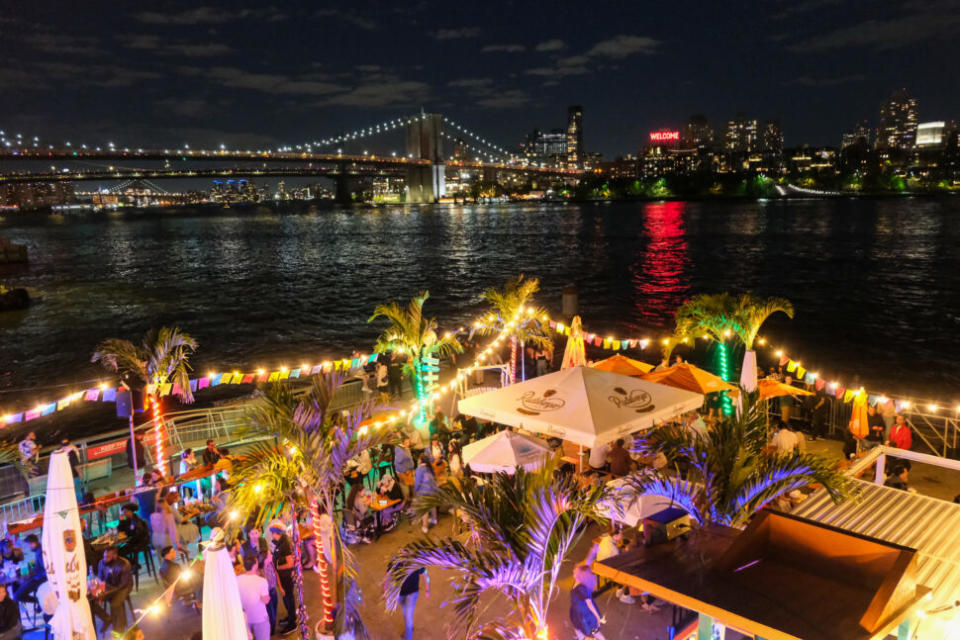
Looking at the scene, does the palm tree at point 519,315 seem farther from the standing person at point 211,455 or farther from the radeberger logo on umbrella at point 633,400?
the standing person at point 211,455

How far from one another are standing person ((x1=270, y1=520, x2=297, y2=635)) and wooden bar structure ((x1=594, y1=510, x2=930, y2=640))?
523 centimetres

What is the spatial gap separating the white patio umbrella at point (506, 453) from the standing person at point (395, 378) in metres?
6.82

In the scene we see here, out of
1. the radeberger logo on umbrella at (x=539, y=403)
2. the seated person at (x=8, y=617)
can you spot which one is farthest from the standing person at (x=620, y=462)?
the seated person at (x=8, y=617)

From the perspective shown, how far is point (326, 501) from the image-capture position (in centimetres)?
719

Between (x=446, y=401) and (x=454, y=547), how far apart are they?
10.3m

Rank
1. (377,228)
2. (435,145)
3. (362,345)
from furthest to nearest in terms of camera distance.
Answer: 1. (435,145)
2. (377,228)
3. (362,345)

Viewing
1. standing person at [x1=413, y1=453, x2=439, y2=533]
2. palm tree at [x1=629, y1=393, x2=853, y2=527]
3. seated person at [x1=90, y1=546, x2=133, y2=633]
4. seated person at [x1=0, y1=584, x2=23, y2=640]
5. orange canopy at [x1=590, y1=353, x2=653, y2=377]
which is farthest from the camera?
orange canopy at [x1=590, y1=353, x2=653, y2=377]

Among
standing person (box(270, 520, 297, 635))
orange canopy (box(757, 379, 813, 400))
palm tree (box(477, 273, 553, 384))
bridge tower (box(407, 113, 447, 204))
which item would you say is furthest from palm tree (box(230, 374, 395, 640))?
bridge tower (box(407, 113, 447, 204))

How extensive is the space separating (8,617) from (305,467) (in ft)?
13.2

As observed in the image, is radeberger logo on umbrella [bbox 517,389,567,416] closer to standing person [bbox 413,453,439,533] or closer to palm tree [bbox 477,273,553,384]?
standing person [bbox 413,453,439,533]

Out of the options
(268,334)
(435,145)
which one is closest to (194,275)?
(268,334)

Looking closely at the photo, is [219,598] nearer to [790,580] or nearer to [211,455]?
[790,580]

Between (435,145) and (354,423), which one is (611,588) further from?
(435,145)

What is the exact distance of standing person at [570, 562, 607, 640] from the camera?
6.77 meters
